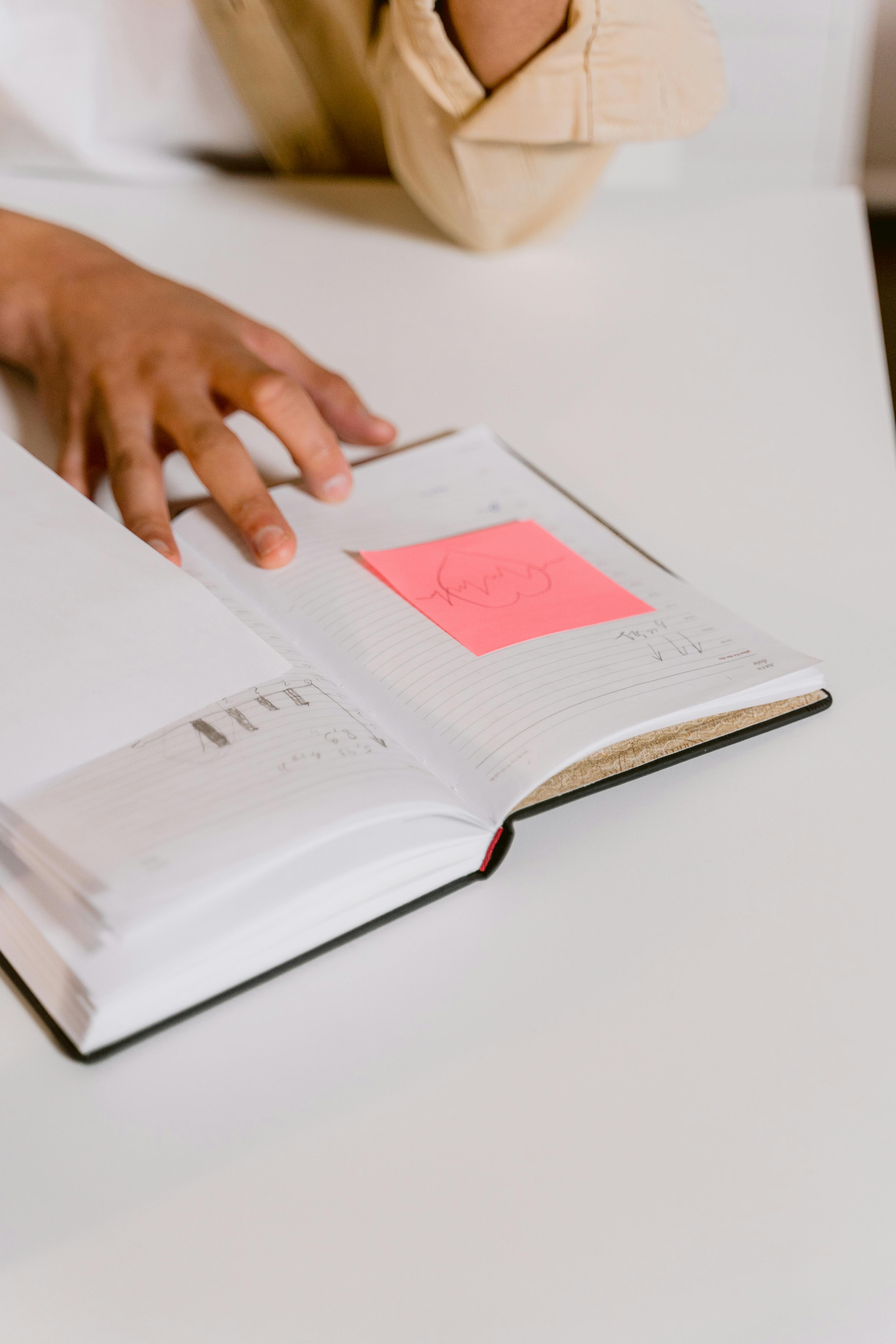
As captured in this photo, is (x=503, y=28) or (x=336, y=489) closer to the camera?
(x=336, y=489)

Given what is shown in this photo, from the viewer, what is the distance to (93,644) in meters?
0.47

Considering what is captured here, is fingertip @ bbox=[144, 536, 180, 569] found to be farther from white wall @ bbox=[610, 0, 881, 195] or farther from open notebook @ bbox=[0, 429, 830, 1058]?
white wall @ bbox=[610, 0, 881, 195]

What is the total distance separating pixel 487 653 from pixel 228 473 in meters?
0.19

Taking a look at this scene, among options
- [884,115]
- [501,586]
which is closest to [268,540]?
[501,586]

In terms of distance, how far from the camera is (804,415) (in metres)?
0.77

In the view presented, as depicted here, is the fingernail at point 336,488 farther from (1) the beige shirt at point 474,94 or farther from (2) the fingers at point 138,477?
(1) the beige shirt at point 474,94

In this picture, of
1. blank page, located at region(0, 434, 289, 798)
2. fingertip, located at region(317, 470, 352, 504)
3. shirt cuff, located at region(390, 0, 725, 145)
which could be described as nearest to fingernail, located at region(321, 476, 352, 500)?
fingertip, located at region(317, 470, 352, 504)

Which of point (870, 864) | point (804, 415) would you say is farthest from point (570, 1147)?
point (804, 415)

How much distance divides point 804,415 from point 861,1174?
55cm

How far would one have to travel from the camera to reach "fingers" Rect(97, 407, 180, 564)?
57cm

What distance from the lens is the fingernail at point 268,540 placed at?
0.57 m

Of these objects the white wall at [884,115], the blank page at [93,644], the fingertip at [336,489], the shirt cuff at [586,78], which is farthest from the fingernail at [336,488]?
the white wall at [884,115]

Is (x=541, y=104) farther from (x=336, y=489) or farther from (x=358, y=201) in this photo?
(x=336, y=489)

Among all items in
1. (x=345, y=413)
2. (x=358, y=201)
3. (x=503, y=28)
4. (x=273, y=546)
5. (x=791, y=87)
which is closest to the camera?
(x=273, y=546)
